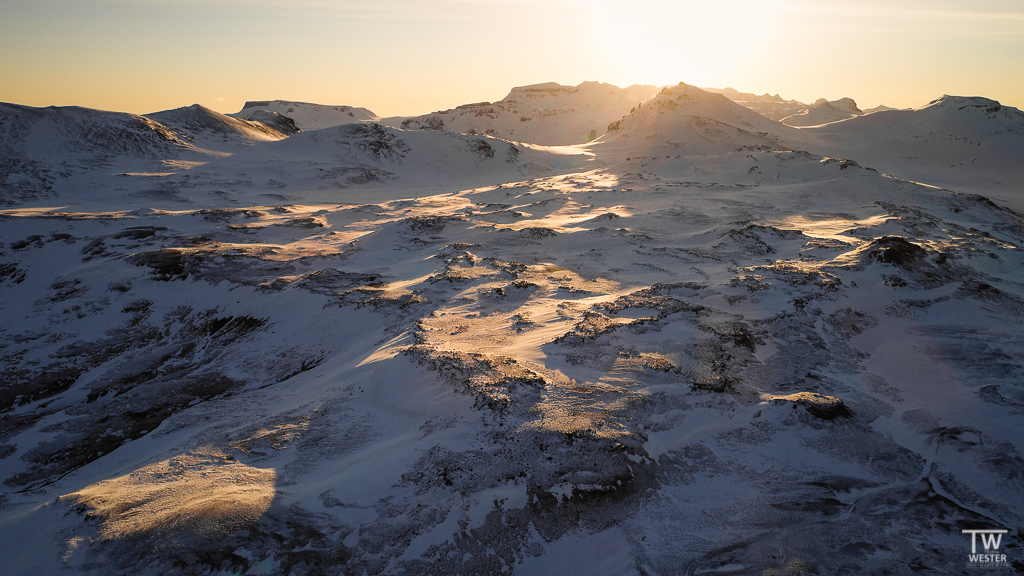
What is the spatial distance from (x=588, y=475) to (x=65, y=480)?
7.60m

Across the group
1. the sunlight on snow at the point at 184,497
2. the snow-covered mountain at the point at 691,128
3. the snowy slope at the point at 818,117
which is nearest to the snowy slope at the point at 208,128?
the snow-covered mountain at the point at 691,128

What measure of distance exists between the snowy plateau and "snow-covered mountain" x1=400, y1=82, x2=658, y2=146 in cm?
5521

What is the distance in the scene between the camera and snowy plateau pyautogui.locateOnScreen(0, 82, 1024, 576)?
16.9 feet

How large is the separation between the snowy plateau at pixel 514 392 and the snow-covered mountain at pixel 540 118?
55.2 metres

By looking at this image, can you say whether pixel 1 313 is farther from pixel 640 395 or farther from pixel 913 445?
pixel 913 445

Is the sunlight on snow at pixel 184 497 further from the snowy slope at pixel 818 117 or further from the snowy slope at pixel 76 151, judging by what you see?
the snowy slope at pixel 818 117

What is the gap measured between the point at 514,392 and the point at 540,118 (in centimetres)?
7702

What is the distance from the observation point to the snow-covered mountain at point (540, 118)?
7369 cm

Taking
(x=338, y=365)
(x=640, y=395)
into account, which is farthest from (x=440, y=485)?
(x=338, y=365)

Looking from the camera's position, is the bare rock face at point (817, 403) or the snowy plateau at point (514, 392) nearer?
the snowy plateau at point (514, 392)

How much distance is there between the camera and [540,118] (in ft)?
257

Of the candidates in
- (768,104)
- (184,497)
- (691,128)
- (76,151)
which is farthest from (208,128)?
(768,104)

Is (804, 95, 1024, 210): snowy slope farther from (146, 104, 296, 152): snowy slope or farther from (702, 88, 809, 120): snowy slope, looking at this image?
Answer: (146, 104, 296, 152): snowy slope

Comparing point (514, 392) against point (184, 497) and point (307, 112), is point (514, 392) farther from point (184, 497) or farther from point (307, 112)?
point (307, 112)
